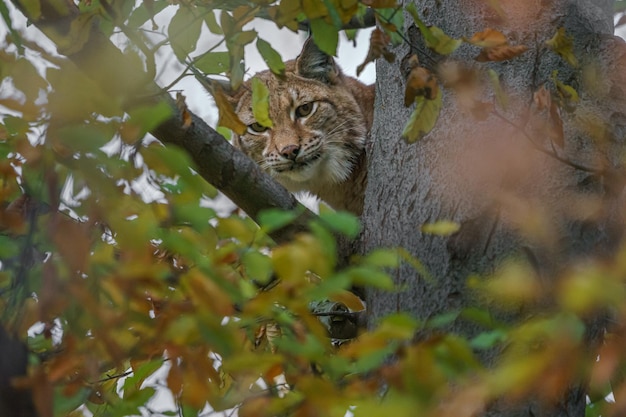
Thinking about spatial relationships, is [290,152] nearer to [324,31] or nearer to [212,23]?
[212,23]

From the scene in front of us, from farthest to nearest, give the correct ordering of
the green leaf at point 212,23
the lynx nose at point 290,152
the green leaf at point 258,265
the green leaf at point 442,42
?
the lynx nose at point 290,152
the green leaf at point 212,23
the green leaf at point 442,42
the green leaf at point 258,265

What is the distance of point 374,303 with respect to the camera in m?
3.77

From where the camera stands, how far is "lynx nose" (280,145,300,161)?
630cm

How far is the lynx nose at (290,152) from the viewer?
6301 millimetres

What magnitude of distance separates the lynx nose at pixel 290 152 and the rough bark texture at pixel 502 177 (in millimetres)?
2121

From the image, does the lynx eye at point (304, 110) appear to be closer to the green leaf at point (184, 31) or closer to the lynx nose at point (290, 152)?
the lynx nose at point (290, 152)

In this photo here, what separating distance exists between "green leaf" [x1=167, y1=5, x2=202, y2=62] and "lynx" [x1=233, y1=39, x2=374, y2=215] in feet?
9.90

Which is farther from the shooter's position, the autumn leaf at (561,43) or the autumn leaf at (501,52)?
the autumn leaf at (561,43)

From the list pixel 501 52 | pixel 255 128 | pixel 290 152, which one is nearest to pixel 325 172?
pixel 290 152

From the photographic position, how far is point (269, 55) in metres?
3.16

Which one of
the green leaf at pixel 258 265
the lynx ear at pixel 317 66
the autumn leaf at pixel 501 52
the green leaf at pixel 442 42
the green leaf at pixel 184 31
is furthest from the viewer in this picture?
the lynx ear at pixel 317 66

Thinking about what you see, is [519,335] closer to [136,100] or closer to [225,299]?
[225,299]

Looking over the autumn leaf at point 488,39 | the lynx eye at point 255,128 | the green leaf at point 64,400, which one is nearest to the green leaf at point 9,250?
the green leaf at point 64,400

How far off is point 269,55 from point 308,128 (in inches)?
135
